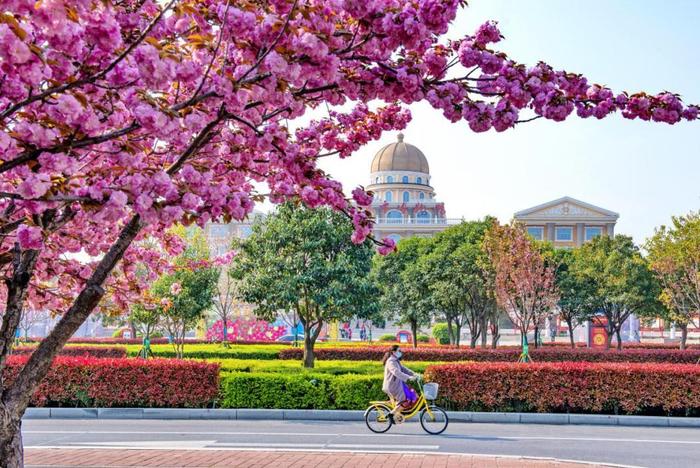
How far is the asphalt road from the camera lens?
1229cm

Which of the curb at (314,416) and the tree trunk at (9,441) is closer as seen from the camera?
the tree trunk at (9,441)

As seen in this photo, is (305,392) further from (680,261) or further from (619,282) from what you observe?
(619,282)

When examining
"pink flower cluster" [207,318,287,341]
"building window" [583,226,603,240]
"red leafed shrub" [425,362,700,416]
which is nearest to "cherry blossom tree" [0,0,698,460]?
"red leafed shrub" [425,362,700,416]

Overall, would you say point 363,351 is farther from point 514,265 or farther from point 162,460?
point 162,460

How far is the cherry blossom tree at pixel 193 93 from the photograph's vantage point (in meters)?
4.14

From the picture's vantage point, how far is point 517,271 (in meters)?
33.7

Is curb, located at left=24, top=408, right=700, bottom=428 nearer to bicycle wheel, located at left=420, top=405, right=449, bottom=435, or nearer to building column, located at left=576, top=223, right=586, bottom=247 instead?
bicycle wheel, located at left=420, top=405, right=449, bottom=435

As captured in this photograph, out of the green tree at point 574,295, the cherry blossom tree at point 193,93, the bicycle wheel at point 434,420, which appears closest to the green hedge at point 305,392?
the bicycle wheel at point 434,420

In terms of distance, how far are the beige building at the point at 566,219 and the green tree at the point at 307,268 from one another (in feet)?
247

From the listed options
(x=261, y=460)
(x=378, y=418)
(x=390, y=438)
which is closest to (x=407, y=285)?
(x=378, y=418)

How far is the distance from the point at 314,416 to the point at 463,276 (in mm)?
26467

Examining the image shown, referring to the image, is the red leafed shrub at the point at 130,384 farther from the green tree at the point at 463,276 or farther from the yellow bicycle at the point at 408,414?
the green tree at the point at 463,276

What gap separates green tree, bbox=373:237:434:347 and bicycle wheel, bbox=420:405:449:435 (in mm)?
28834

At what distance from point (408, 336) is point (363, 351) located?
27.4m
